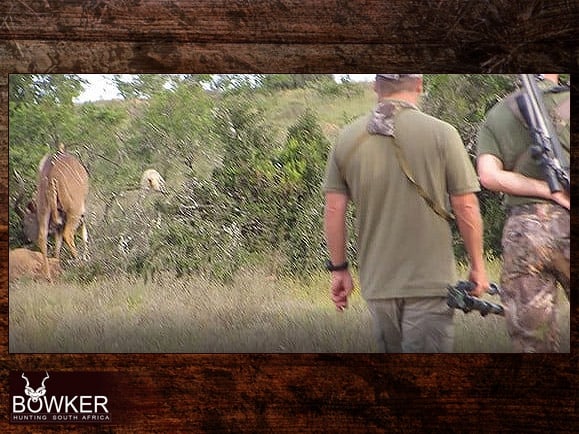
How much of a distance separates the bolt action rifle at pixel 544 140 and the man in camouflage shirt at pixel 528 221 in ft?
0.05

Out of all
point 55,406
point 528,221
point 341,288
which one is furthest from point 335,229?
point 55,406

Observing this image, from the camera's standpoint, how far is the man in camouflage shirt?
2.96 m

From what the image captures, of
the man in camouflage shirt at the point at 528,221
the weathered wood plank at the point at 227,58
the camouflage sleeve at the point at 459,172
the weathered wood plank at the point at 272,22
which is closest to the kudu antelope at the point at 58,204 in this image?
the weathered wood plank at the point at 227,58

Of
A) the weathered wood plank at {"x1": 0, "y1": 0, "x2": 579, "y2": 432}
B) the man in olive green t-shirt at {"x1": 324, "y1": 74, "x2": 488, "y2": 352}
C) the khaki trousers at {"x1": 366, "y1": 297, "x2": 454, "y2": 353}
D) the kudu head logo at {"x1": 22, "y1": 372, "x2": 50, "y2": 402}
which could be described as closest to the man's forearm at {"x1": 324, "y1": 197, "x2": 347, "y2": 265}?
the man in olive green t-shirt at {"x1": 324, "y1": 74, "x2": 488, "y2": 352}

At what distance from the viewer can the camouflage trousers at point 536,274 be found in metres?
2.96

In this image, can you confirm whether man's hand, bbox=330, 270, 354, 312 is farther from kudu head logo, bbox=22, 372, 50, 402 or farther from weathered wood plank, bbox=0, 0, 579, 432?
kudu head logo, bbox=22, 372, 50, 402

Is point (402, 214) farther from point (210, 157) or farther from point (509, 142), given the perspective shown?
point (210, 157)

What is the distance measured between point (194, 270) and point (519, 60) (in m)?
1.27

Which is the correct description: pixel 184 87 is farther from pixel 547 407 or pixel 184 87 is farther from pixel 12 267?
pixel 547 407

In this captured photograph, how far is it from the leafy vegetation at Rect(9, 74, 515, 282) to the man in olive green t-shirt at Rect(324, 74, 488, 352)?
5 cm

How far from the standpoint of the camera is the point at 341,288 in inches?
117

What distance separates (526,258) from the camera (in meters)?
2.99

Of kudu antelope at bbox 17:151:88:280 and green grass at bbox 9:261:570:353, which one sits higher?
kudu antelope at bbox 17:151:88:280

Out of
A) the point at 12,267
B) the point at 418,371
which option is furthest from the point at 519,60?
the point at 12,267
